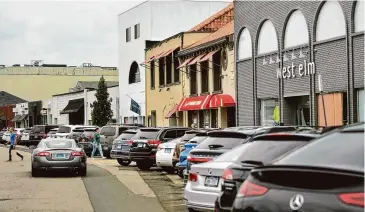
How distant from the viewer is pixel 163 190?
16.7 meters

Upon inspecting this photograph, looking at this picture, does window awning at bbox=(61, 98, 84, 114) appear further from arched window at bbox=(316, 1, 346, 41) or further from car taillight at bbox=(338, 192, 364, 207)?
car taillight at bbox=(338, 192, 364, 207)

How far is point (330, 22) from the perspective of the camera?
23406 mm

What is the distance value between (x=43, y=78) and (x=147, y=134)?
285 feet

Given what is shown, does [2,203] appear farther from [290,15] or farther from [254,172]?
[290,15]

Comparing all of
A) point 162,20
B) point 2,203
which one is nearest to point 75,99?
point 162,20

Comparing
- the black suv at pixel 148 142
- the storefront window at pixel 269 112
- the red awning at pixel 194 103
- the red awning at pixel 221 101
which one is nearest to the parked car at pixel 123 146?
the black suv at pixel 148 142

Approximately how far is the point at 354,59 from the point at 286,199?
1759cm

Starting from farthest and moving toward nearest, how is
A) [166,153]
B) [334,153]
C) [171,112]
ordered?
1. [171,112]
2. [166,153]
3. [334,153]

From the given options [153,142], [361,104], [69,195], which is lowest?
[69,195]

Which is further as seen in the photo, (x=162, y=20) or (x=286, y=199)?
(x=162, y=20)

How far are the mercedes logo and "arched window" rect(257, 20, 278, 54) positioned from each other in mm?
22912

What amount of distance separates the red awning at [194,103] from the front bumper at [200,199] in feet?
82.8

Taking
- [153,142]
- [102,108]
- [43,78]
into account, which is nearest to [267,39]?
[153,142]

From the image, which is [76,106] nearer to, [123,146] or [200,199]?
[123,146]
